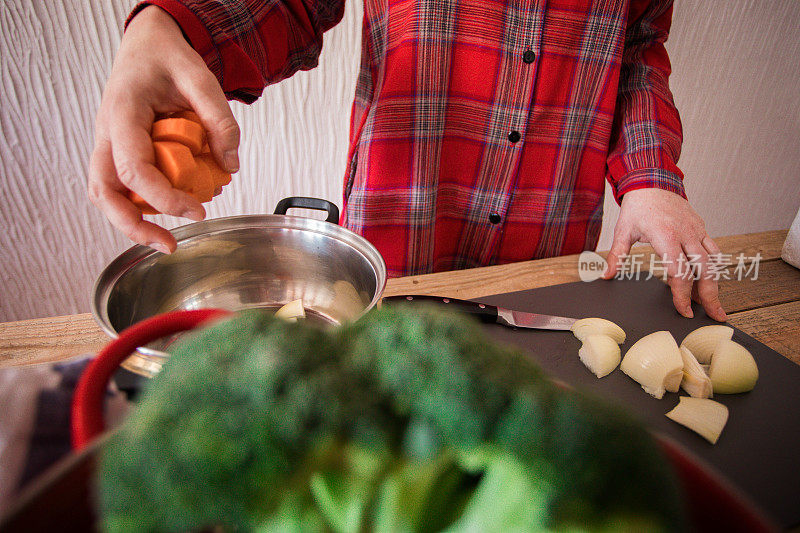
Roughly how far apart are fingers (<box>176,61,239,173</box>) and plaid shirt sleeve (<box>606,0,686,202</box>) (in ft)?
2.24

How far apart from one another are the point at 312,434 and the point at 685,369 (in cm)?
55

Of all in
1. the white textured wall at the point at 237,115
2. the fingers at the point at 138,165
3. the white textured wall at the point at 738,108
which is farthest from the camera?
the white textured wall at the point at 738,108

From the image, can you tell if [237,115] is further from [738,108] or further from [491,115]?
[738,108]

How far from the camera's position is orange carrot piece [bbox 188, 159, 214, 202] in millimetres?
386

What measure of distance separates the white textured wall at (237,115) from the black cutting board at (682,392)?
99 centimetres

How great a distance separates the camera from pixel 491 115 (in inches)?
31.4

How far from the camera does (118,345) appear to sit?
18cm

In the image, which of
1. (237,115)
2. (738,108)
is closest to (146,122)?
(237,115)

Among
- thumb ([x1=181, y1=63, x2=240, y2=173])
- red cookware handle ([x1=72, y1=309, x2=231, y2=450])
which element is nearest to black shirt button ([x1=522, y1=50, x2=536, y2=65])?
thumb ([x1=181, y1=63, x2=240, y2=173])

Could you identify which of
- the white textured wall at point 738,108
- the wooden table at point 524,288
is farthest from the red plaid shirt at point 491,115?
the white textured wall at point 738,108

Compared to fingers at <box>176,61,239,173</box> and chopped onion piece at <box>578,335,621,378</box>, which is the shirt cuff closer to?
chopped onion piece at <box>578,335,621,378</box>

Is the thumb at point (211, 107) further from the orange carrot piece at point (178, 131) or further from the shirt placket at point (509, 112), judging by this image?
the shirt placket at point (509, 112)

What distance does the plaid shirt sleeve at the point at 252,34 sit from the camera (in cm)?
50

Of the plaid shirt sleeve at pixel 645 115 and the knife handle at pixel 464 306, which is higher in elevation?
the plaid shirt sleeve at pixel 645 115
